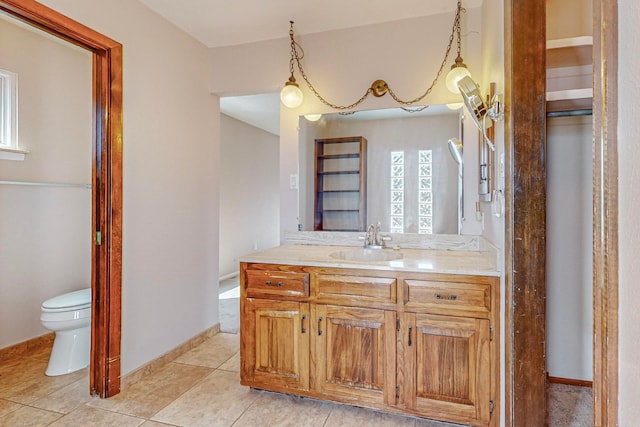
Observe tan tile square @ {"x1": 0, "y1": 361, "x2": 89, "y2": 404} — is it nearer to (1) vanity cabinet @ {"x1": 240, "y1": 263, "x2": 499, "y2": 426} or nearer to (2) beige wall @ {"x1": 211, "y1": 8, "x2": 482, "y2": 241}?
(1) vanity cabinet @ {"x1": 240, "y1": 263, "x2": 499, "y2": 426}

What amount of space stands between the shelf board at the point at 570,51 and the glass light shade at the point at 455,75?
1.76 feet

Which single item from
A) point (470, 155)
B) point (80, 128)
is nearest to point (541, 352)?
point (470, 155)

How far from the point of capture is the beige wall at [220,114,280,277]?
4.80 metres

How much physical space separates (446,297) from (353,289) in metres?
0.46

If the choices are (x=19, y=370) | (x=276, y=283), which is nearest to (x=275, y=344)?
(x=276, y=283)

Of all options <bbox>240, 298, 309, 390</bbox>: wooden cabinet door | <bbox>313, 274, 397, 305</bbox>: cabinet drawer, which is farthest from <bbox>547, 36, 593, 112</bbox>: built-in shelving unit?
<bbox>240, 298, 309, 390</bbox>: wooden cabinet door

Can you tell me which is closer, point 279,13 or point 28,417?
point 28,417

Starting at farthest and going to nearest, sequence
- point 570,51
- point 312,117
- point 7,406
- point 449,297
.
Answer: point 312,117
point 7,406
point 449,297
point 570,51

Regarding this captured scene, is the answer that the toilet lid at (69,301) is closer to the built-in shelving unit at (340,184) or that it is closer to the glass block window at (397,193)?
the built-in shelving unit at (340,184)

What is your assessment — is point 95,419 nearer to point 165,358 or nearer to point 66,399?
point 66,399

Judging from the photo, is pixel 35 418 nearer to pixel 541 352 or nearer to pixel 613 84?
pixel 541 352

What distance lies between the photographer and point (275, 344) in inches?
77.6

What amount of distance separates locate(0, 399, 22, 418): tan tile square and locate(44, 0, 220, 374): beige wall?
532 mm

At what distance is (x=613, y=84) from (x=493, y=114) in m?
1.10
